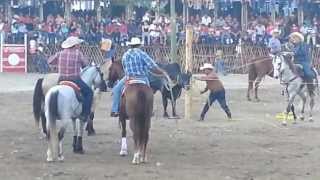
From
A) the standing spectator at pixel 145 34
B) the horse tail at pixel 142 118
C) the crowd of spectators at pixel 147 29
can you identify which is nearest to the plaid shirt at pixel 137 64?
the horse tail at pixel 142 118

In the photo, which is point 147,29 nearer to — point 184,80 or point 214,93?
point 184,80

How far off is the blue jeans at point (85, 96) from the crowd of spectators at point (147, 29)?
22.6 m

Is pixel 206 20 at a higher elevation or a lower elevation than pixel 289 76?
higher

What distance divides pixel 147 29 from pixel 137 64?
85.4 ft

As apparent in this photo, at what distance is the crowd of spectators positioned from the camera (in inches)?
1565

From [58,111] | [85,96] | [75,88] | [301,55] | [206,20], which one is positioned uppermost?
[206,20]

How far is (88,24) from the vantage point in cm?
4241

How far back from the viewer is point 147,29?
135 ft

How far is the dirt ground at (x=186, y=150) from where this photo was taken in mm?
13874

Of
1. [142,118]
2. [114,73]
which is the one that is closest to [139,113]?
[142,118]

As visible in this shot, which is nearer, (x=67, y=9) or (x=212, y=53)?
(x=212, y=53)

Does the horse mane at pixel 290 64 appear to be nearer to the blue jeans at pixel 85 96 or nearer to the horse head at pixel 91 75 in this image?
the horse head at pixel 91 75

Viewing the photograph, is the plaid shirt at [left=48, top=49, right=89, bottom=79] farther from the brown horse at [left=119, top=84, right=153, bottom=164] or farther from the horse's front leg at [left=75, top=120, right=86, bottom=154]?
the brown horse at [left=119, top=84, right=153, bottom=164]

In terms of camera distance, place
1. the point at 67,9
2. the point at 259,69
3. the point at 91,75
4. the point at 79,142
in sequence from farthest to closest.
→ the point at 67,9
the point at 259,69
the point at 91,75
the point at 79,142
